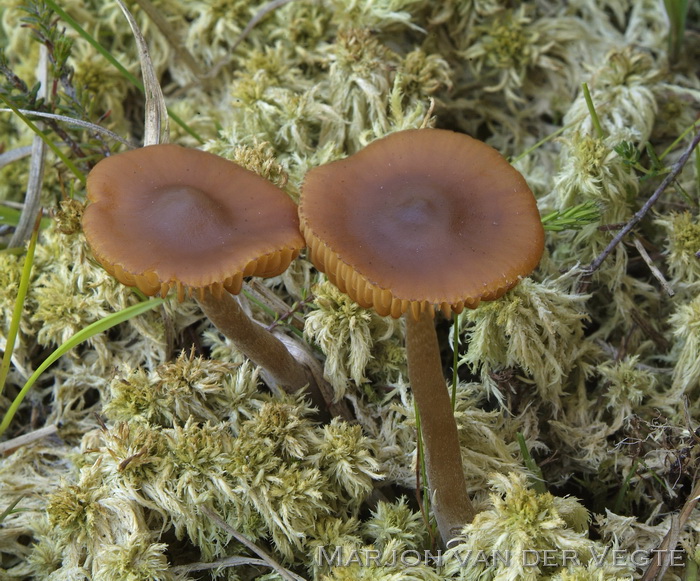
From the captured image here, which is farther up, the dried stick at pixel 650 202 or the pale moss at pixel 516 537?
the dried stick at pixel 650 202

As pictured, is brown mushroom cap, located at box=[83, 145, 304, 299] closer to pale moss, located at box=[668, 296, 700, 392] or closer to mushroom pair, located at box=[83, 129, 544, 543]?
mushroom pair, located at box=[83, 129, 544, 543]

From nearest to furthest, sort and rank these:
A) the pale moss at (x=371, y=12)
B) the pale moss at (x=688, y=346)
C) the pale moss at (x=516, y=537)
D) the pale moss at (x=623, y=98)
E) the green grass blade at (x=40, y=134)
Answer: the pale moss at (x=516, y=537)
the green grass blade at (x=40, y=134)
the pale moss at (x=688, y=346)
the pale moss at (x=623, y=98)
the pale moss at (x=371, y=12)

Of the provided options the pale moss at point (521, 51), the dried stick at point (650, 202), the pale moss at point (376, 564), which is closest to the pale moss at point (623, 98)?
the pale moss at point (521, 51)

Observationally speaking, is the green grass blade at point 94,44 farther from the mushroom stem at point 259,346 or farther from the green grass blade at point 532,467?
the green grass blade at point 532,467

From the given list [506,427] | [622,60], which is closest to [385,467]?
[506,427]

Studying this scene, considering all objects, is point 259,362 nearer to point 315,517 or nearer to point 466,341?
point 315,517

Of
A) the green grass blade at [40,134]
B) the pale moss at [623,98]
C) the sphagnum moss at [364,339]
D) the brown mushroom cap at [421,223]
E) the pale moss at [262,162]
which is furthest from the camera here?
the pale moss at [623,98]

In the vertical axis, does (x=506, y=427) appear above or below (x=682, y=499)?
above
